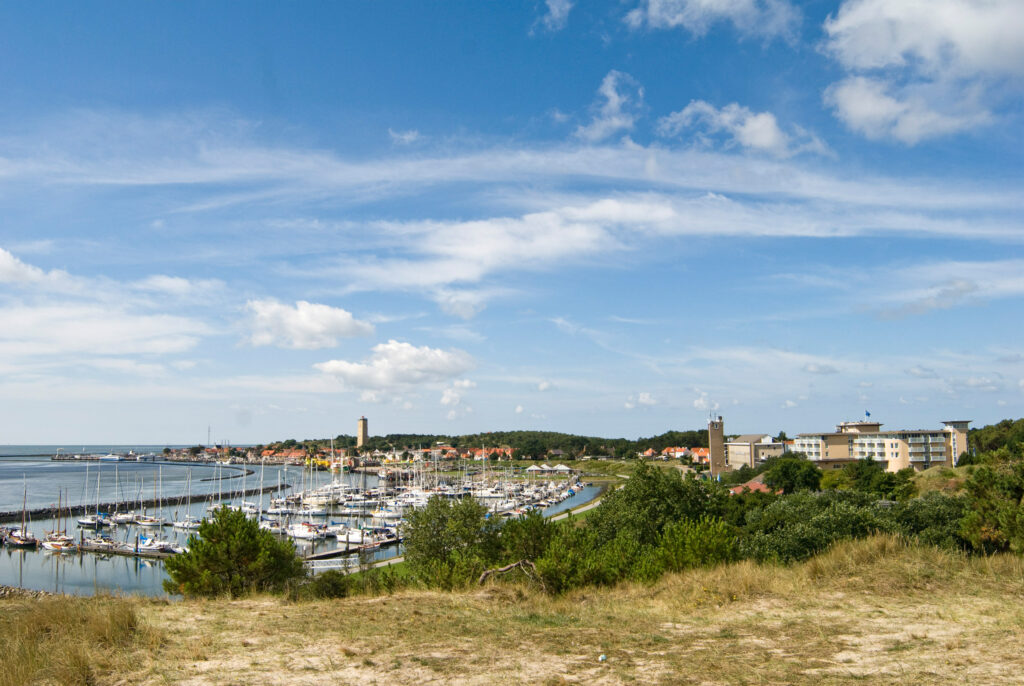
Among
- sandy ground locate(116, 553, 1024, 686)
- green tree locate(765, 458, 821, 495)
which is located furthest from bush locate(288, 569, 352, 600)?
green tree locate(765, 458, 821, 495)

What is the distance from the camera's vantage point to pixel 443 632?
10.2 meters

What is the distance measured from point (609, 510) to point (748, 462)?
94515 millimetres

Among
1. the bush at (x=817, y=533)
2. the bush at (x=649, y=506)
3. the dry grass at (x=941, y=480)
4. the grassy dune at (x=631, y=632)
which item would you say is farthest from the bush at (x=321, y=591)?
the dry grass at (x=941, y=480)

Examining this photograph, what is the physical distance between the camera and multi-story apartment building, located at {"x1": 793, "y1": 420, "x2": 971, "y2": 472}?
9619 cm

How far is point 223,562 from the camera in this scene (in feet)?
74.5

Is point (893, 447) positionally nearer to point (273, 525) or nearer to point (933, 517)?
point (933, 517)

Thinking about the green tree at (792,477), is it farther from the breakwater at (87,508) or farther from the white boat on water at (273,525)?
the breakwater at (87,508)

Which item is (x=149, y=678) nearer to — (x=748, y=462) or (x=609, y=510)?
(x=609, y=510)

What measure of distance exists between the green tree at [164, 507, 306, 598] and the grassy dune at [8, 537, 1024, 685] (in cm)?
865

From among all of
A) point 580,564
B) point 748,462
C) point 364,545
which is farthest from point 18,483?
point 580,564

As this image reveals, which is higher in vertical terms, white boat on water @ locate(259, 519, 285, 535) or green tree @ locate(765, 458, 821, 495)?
green tree @ locate(765, 458, 821, 495)

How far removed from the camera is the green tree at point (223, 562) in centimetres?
2202

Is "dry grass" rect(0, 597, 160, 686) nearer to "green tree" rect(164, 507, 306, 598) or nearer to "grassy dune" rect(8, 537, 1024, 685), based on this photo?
"grassy dune" rect(8, 537, 1024, 685)

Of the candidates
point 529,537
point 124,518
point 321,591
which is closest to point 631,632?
point 321,591
